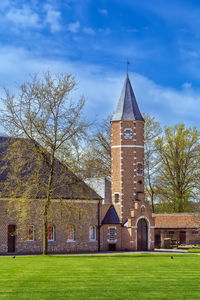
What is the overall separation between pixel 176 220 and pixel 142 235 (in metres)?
8.02

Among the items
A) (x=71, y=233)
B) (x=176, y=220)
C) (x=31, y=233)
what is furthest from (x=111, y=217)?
(x=176, y=220)

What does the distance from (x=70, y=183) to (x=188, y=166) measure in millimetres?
25560

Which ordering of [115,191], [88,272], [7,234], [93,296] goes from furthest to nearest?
[115,191] < [7,234] < [88,272] < [93,296]

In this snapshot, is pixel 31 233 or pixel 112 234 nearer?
pixel 31 233

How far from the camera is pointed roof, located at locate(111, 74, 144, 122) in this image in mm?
44062

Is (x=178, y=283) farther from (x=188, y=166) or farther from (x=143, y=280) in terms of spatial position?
(x=188, y=166)

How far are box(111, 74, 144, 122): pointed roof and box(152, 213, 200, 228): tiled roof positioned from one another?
11.5 metres

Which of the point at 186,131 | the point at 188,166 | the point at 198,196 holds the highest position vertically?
the point at 186,131

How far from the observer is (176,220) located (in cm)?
4947

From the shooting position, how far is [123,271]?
65.0ft

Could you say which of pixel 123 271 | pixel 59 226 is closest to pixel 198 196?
pixel 59 226

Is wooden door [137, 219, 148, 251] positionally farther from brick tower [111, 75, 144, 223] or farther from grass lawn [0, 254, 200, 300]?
grass lawn [0, 254, 200, 300]

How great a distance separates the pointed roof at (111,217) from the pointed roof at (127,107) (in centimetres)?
828

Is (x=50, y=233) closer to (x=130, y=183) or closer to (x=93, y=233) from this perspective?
(x=93, y=233)
